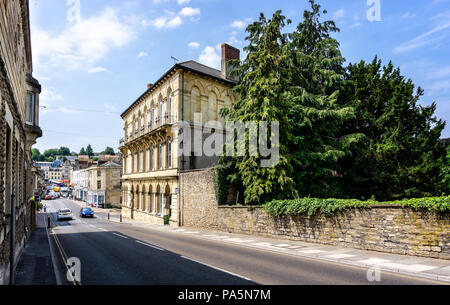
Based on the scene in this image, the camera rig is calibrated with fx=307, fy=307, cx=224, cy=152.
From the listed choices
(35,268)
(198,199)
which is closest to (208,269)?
(35,268)

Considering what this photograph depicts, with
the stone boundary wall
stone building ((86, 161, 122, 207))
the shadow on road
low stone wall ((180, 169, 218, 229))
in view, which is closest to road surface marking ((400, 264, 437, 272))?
the stone boundary wall

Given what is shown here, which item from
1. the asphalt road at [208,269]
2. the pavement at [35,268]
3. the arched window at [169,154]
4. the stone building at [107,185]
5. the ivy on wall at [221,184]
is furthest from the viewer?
the stone building at [107,185]

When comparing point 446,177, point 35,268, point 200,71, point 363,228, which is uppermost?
point 200,71

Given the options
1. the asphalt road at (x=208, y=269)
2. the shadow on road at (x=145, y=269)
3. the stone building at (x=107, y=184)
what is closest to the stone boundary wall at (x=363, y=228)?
the asphalt road at (x=208, y=269)

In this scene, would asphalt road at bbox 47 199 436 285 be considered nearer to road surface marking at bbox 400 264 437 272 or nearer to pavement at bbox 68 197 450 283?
pavement at bbox 68 197 450 283

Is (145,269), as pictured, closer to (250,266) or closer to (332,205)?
(250,266)

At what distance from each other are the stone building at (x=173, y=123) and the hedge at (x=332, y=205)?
43.9 ft

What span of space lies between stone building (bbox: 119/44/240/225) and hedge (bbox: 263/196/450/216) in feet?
43.9

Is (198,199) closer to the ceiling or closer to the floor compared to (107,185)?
closer to the ceiling

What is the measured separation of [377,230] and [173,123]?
2119 cm

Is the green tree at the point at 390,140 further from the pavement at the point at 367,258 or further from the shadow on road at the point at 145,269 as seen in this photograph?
the shadow on road at the point at 145,269

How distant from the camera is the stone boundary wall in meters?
11.3

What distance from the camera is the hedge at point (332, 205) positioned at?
11.2 meters

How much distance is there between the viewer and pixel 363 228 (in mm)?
13367
